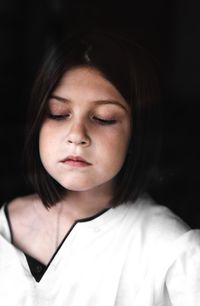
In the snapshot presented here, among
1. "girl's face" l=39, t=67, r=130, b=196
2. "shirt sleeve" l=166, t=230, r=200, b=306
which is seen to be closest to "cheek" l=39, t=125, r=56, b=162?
"girl's face" l=39, t=67, r=130, b=196

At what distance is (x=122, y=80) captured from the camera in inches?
34.5

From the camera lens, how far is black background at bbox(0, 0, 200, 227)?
0.87 m

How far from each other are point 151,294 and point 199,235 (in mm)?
142

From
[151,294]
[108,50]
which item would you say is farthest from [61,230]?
[108,50]

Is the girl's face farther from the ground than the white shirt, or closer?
farther from the ground

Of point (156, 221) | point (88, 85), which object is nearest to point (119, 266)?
point (156, 221)

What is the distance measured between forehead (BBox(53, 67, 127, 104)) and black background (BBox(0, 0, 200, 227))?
0.26 feet

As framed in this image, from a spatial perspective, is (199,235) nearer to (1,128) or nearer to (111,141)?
(111,141)

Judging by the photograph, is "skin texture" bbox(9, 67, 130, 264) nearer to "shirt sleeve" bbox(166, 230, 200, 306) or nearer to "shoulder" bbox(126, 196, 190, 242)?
"shoulder" bbox(126, 196, 190, 242)

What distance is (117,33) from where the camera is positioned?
0.88m

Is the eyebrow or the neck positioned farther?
the neck

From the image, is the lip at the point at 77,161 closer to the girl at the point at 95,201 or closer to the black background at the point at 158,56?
the girl at the point at 95,201

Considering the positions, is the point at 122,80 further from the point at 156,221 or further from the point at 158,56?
the point at 156,221

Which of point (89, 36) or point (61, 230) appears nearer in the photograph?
point (89, 36)
